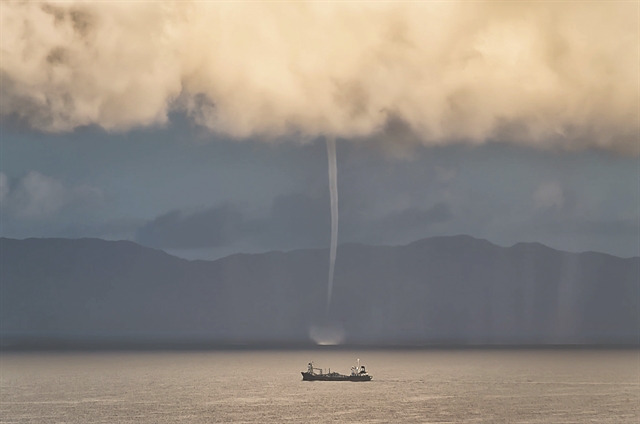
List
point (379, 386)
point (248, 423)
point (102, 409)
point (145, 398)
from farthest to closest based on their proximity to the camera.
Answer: point (379, 386) → point (145, 398) → point (102, 409) → point (248, 423)

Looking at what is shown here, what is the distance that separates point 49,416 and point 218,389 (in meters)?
55.5

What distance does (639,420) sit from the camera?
422ft

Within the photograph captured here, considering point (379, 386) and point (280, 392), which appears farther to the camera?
point (379, 386)

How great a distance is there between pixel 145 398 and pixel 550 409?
76.0 m

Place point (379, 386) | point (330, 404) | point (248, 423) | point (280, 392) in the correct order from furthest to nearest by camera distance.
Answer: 1. point (379, 386)
2. point (280, 392)
3. point (330, 404)
4. point (248, 423)

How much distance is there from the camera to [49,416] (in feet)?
427

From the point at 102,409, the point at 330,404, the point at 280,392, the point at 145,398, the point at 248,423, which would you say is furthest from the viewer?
the point at 280,392

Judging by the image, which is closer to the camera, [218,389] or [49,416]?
[49,416]

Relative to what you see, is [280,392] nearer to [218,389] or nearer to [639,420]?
[218,389]

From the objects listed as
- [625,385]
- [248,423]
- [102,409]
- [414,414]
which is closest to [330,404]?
[414,414]

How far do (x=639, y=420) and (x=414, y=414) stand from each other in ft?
115

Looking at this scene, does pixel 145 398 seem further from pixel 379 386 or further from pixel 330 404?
pixel 379 386

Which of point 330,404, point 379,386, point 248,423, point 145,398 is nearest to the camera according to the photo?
point 248,423

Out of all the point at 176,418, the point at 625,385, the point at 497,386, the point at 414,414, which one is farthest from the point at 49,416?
the point at 625,385
